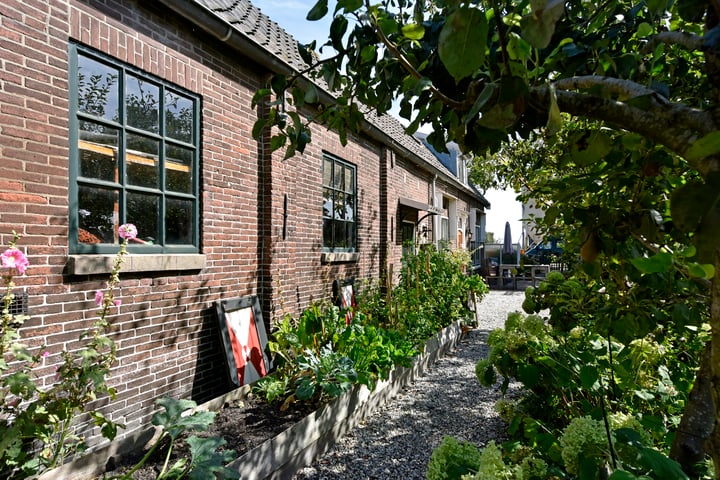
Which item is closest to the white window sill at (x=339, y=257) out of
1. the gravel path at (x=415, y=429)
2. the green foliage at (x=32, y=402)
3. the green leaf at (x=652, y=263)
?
the gravel path at (x=415, y=429)

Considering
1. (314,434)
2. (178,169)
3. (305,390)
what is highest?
(178,169)

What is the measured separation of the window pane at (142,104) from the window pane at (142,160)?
13 cm

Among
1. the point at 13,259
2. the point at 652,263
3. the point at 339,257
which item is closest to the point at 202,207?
the point at 13,259

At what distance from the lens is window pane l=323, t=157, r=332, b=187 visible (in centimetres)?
683

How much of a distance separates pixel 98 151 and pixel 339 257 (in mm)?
4215

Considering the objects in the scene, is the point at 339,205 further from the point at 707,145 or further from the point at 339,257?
the point at 707,145

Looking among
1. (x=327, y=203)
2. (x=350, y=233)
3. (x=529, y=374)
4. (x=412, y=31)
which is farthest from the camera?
(x=350, y=233)

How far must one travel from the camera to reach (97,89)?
3.38 metres

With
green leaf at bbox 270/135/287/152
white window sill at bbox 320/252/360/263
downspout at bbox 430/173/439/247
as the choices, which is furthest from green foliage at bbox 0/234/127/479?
downspout at bbox 430/173/439/247

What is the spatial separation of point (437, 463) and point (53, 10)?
3.93 metres

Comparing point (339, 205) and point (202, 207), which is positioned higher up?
point (339, 205)

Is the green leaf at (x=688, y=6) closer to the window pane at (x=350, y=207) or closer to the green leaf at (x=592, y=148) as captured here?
the green leaf at (x=592, y=148)

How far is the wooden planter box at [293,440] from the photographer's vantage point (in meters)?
2.53

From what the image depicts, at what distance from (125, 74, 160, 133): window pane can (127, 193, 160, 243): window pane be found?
0.65 m
